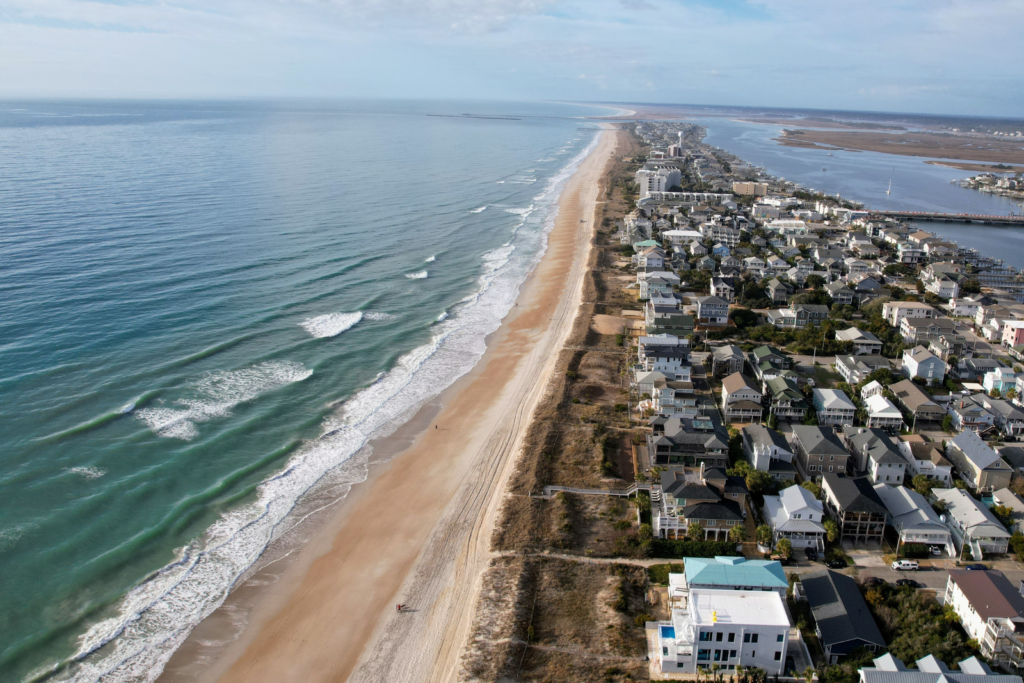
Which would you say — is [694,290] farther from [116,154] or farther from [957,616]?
[116,154]

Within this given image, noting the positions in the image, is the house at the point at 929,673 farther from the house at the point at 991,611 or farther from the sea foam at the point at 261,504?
the sea foam at the point at 261,504

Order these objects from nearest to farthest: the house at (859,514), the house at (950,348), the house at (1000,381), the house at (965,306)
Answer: the house at (859,514) < the house at (1000,381) < the house at (950,348) < the house at (965,306)

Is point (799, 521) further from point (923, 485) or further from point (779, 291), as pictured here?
point (779, 291)

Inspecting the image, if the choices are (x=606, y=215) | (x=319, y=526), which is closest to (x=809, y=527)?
(x=319, y=526)

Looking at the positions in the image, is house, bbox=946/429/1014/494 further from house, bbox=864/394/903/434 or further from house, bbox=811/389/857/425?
house, bbox=811/389/857/425

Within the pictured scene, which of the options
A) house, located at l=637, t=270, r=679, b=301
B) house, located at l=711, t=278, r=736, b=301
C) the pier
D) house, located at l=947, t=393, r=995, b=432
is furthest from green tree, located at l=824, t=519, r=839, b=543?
the pier

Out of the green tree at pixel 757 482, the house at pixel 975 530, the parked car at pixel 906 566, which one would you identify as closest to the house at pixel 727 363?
the green tree at pixel 757 482
